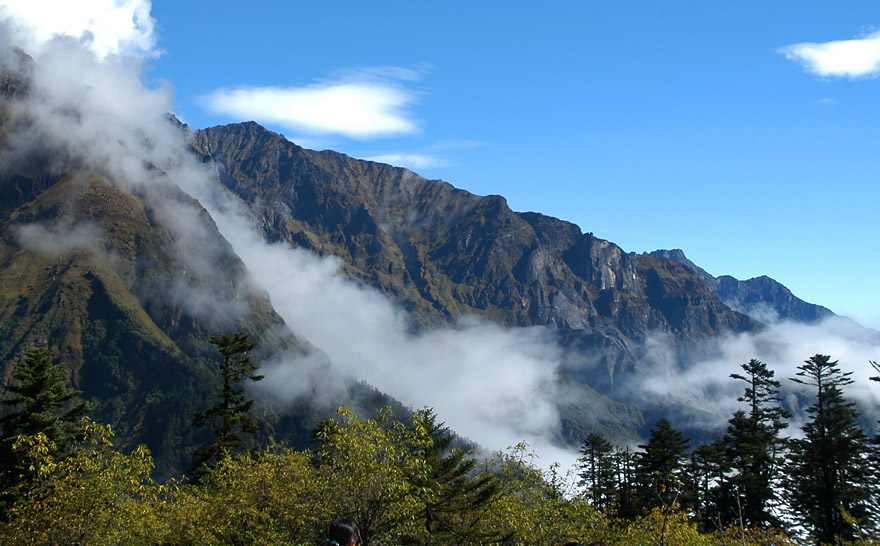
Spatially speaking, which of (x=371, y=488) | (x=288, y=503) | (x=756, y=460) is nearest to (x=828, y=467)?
(x=756, y=460)

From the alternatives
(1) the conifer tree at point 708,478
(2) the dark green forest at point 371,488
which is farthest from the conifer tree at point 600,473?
(2) the dark green forest at point 371,488

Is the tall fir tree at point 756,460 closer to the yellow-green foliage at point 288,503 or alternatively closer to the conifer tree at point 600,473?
the conifer tree at point 600,473

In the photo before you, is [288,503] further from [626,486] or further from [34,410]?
[626,486]

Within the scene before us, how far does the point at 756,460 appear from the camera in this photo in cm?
6438

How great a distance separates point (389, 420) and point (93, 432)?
1258 centimetres

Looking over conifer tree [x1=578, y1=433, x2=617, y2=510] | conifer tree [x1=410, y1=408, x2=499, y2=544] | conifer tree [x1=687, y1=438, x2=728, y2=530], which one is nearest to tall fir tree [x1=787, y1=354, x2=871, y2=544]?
conifer tree [x1=687, y1=438, x2=728, y2=530]

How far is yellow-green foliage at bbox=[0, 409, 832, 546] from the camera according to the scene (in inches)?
1006

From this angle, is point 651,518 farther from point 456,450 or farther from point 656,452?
point 656,452

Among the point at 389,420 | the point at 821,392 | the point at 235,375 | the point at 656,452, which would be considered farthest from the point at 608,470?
the point at 389,420

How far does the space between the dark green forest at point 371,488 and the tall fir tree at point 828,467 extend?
0.57 ft

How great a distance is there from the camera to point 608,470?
Answer: 10244cm

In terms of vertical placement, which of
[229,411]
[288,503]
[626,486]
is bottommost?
[288,503]

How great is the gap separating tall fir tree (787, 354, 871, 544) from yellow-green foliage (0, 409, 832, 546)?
997 inches

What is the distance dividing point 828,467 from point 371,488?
49821mm
